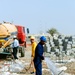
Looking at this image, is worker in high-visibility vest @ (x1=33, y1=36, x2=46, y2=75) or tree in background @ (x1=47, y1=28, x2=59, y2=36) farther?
tree in background @ (x1=47, y1=28, x2=59, y2=36)

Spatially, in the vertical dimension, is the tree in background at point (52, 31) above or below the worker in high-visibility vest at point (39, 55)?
above

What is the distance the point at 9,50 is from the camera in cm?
2194

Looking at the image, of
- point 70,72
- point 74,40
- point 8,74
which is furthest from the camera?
point 74,40

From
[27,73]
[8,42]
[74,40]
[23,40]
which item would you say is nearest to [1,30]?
[8,42]

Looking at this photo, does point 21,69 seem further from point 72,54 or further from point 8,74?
point 72,54

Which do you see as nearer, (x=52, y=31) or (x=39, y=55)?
(x=39, y=55)

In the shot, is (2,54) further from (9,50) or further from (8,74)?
(8,74)

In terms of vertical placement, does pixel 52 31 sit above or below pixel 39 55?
above

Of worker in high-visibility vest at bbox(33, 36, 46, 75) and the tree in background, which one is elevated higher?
the tree in background

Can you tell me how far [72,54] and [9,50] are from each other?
16.1 ft

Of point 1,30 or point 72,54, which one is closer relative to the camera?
point 1,30

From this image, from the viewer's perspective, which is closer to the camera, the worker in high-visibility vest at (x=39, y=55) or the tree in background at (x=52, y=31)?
the worker in high-visibility vest at (x=39, y=55)

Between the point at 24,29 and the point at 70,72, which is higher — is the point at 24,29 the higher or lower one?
the higher one

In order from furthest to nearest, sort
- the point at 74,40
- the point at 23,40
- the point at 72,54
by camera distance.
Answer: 1. the point at 74,40
2. the point at 23,40
3. the point at 72,54
